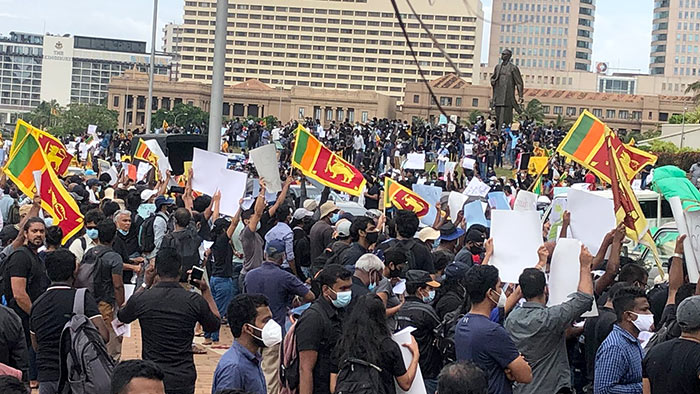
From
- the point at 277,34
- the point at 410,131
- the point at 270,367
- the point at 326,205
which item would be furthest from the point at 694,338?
the point at 277,34

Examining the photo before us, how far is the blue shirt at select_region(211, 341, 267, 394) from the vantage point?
5594 mm

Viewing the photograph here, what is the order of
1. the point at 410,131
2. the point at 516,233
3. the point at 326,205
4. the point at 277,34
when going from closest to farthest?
1. the point at 516,233
2. the point at 326,205
3. the point at 410,131
4. the point at 277,34

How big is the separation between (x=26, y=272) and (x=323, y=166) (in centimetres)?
611

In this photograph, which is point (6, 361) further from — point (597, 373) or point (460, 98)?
point (460, 98)

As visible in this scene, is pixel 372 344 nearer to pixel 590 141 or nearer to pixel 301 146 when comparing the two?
pixel 590 141

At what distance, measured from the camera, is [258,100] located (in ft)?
412

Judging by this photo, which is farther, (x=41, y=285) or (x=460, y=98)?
(x=460, y=98)

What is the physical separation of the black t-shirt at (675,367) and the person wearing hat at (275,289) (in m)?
2.98

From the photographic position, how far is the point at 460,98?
109 m

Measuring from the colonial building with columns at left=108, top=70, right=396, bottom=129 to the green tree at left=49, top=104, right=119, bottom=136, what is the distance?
2.69m

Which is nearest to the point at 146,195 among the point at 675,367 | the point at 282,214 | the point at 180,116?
the point at 282,214

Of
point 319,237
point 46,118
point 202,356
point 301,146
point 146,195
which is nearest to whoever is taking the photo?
point 319,237

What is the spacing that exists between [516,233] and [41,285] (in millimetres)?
3291

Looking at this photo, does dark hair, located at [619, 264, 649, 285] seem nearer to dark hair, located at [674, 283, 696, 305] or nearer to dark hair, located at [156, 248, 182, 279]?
dark hair, located at [674, 283, 696, 305]
